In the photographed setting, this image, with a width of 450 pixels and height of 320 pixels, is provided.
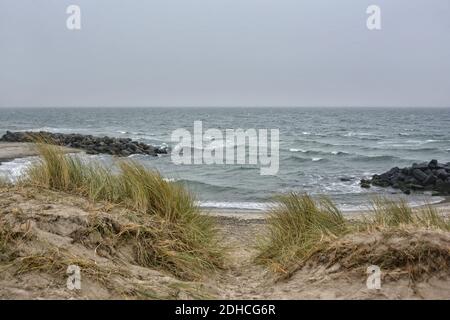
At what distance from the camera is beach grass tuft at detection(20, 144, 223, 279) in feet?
16.4

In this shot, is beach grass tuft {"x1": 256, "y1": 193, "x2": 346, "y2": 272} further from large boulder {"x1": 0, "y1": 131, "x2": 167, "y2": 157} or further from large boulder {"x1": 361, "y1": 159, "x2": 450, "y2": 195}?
large boulder {"x1": 0, "y1": 131, "x2": 167, "y2": 157}

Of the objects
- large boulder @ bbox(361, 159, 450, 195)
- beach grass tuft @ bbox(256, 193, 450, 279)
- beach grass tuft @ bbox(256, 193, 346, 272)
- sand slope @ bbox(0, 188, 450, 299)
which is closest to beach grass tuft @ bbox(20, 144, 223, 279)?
sand slope @ bbox(0, 188, 450, 299)

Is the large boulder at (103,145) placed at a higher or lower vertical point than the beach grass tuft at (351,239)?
lower

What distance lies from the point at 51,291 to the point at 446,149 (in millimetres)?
36051

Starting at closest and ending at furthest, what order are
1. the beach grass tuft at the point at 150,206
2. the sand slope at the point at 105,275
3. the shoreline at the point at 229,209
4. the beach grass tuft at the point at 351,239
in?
the sand slope at the point at 105,275 < the beach grass tuft at the point at 351,239 < the beach grass tuft at the point at 150,206 < the shoreline at the point at 229,209

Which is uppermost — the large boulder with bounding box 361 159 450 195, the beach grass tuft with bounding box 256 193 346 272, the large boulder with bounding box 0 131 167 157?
the beach grass tuft with bounding box 256 193 346 272

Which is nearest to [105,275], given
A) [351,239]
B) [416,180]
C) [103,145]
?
[351,239]

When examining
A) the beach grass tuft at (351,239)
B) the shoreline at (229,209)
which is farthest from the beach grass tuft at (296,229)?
the shoreline at (229,209)

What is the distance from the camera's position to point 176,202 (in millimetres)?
6055

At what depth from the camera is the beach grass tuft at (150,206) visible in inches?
197

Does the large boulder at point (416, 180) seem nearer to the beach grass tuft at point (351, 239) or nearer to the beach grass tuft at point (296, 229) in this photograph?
the beach grass tuft at point (296, 229)

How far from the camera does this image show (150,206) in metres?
5.95
